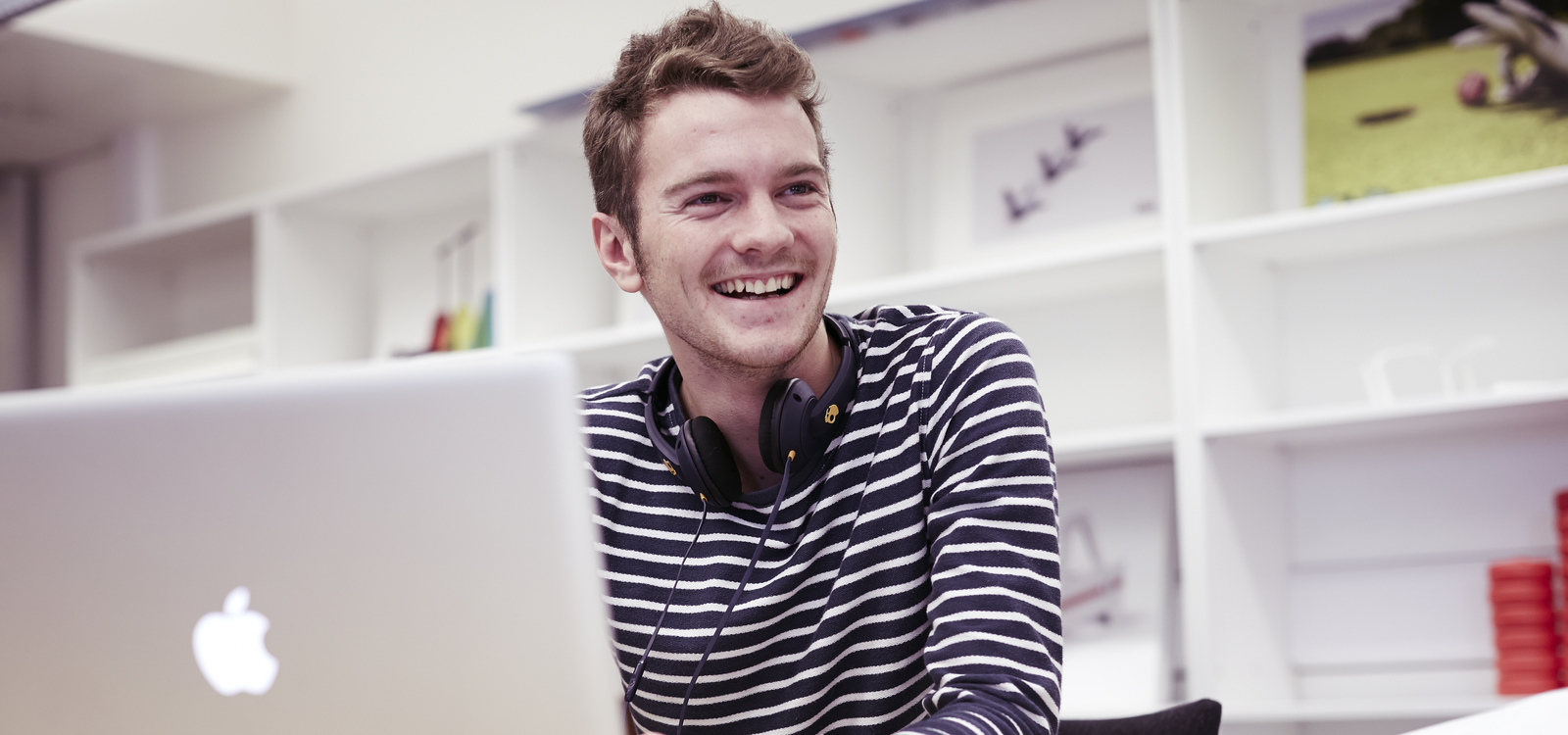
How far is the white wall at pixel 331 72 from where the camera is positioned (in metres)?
3.54

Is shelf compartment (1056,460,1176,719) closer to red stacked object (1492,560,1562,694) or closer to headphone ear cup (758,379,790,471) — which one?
red stacked object (1492,560,1562,694)

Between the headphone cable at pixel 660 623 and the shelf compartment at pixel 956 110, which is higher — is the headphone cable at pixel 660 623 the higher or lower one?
the lower one

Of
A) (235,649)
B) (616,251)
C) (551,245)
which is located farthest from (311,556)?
(551,245)

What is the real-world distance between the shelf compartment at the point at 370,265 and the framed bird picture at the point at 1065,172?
Result: 4.38 ft

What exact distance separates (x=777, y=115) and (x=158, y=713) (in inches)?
29.3

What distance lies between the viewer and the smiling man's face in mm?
1222

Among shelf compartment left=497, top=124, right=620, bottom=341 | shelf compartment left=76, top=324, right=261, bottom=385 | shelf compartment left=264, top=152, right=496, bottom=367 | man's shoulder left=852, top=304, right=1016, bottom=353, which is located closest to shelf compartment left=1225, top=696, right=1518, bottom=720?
Result: man's shoulder left=852, top=304, right=1016, bottom=353

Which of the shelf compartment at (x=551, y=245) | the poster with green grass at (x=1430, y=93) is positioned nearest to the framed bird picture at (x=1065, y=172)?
the poster with green grass at (x=1430, y=93)

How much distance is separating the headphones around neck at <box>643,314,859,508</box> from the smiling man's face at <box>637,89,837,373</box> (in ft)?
0.15

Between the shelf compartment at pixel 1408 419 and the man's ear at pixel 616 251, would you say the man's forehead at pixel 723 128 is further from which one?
the shelf compartment at pixel 1408 419

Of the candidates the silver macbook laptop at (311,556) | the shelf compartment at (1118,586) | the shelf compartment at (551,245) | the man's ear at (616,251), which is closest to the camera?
the silver macbook laptop at (311,556)

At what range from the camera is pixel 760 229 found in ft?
3.98

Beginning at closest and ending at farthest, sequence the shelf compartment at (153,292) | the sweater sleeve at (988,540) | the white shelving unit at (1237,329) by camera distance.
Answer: the sweater sleeve at (988,540) < the white shelving unit at (1237,329) < the shelf compartment at (153,292)

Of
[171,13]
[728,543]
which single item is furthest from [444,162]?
[728,543]
